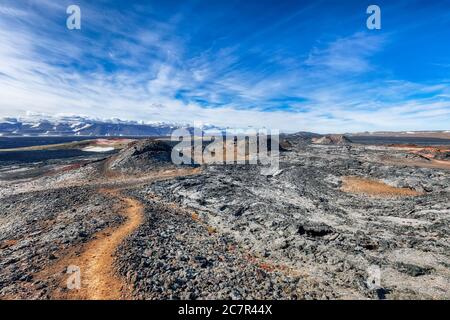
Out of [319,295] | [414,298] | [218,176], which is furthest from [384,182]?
[319,295]

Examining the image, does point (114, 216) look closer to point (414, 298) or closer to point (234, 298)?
point (234, 298)

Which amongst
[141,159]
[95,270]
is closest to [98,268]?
[95,270]

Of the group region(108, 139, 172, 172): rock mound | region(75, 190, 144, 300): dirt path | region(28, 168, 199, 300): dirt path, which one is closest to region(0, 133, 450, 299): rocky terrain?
region(28, 168, 199, 300): dirt path

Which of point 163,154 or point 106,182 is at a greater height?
point 163,154

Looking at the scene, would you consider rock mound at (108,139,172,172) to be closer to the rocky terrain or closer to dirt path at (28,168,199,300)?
the rocky terrain

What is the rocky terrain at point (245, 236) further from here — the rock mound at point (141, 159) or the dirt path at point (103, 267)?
the rock mound at point (141, 159)

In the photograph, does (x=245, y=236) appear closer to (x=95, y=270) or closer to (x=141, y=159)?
(x=95, y=270)
